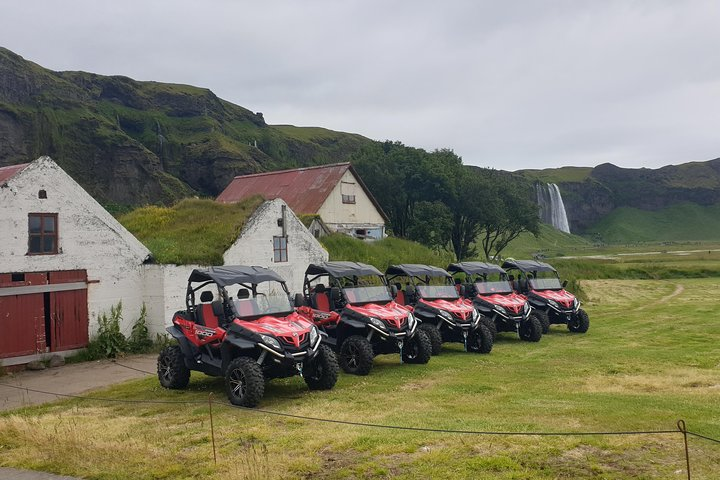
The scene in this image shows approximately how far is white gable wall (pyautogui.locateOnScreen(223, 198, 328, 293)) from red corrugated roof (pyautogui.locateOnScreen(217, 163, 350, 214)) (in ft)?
49.1

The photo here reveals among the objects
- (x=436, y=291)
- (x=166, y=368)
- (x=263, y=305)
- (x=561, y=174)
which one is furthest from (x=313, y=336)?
(x=561, y=174)

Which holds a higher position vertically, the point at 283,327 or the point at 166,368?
the point at 283,327

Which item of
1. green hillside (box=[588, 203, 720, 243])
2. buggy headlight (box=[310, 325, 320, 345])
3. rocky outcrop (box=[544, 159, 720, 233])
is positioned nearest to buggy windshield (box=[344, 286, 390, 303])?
buggy headlight (box=[310, 325, 320, 345])

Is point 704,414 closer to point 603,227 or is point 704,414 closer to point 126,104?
point 126,104

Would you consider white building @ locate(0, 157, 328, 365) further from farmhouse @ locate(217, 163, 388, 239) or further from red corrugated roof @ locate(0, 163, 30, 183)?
farmhouse @ locate(217, 163, 388, 239)

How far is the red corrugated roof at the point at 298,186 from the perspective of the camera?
131 feet

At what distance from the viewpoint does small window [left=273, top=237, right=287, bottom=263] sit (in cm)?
2231

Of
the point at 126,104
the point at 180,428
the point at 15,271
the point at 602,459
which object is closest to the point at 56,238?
the point at 15,271

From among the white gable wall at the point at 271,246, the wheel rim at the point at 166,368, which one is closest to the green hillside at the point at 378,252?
the white gable wall at the point at 271,246

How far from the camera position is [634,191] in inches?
6014

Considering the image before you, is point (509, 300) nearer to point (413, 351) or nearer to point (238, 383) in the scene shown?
point (413, 351)

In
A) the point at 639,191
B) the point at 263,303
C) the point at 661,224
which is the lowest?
the point at 263,303

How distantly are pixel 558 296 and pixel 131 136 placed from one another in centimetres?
8763

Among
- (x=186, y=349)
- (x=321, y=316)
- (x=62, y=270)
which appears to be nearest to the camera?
(x=186, y=349)
